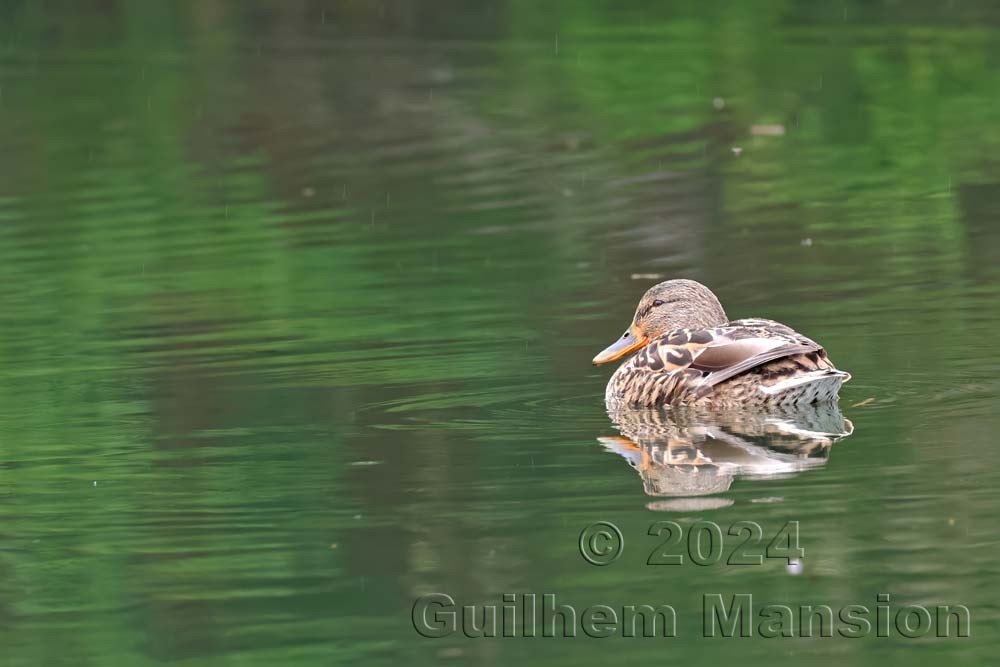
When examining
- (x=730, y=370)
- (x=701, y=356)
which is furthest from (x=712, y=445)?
(x=701, y=356)

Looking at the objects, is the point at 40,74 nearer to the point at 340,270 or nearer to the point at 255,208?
the point at 255,208

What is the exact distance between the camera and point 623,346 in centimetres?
1116

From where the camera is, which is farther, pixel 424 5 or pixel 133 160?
pixel 424 5

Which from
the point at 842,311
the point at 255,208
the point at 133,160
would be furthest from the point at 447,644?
the point at 133,160

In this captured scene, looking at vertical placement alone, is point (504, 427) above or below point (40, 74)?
below

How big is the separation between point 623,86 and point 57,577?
1770cm

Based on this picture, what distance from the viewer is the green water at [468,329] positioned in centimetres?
710

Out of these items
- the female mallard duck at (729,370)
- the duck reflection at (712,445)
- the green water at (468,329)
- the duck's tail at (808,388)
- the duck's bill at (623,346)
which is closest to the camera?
the green water at (468,329)

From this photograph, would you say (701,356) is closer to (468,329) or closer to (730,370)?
(730,370)

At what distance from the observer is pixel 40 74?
2886 cm

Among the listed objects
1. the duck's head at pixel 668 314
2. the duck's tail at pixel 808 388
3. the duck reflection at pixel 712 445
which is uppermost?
the duck's head at pixel 668 314

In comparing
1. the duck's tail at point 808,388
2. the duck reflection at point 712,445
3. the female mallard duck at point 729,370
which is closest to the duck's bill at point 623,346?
the female mallard duck at point 729,370

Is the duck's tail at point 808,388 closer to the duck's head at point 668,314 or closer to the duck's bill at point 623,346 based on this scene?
the duck's head at point 668,314

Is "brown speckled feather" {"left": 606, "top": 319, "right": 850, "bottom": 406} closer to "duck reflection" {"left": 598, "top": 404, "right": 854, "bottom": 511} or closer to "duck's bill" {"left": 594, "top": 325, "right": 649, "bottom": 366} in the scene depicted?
"duck reflection" {"left": 598, "top": 404, "right": 854, "bottom": 511}
